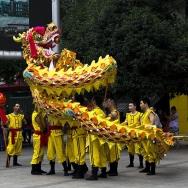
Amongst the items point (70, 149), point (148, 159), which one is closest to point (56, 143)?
point (70, 149)

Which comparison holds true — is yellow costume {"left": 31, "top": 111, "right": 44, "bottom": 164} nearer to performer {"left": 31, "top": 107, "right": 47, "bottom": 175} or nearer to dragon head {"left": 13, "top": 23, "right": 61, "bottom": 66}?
performer {"left": 31, "top": 107, "right": 47, "bottom": 175}

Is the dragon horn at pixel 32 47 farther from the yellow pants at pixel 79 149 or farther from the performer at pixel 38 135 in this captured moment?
the yellow pants at pixel 79 149

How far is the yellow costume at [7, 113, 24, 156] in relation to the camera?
1456 centimetres

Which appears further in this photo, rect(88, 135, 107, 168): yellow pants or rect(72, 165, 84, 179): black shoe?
rect(72, 165, 84, 179): black shoe

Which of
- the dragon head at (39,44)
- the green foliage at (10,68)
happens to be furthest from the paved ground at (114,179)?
the green foliage at (10,68)

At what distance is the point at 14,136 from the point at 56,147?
9.13 feet

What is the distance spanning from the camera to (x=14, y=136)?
14.6 m

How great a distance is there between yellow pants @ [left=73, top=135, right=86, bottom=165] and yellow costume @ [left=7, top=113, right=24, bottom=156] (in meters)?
3.08

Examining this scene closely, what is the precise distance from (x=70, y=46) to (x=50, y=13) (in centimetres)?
127

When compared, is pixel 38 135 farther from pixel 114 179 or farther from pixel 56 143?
pixel 114 179

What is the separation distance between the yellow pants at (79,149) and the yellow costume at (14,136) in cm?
308

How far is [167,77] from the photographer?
17719 mm

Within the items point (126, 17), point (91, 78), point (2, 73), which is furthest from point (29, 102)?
point (91, 78)

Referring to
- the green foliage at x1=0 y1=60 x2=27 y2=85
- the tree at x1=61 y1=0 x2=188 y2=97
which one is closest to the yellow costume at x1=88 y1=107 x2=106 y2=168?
the tree at x1=61 y1=0 x2=188 y2=97
